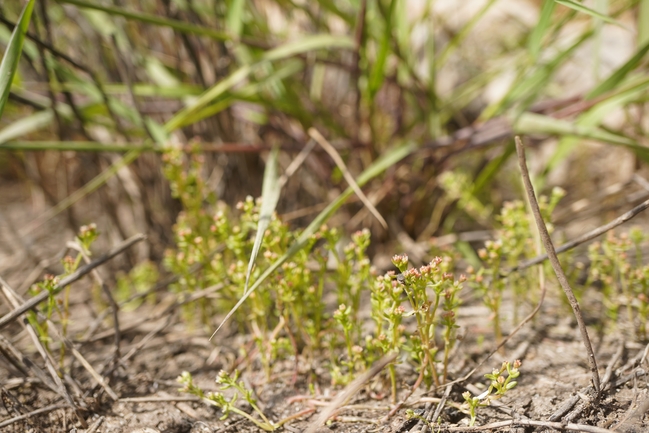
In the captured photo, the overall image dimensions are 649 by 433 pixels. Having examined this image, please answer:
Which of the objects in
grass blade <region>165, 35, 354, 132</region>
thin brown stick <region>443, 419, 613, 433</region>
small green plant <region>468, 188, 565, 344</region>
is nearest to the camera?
thin brown stick <region>443, 419, 613, 433</region>

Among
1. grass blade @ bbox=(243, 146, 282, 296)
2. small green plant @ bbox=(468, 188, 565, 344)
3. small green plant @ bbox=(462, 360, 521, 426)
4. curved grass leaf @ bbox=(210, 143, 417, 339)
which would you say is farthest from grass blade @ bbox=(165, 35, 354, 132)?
small green plant @ bbox=(462, 360, 521, 426)

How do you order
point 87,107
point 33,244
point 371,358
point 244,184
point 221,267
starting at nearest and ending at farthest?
point 371,358
point 221,267
point 87,107
point 244,184
point 33,244

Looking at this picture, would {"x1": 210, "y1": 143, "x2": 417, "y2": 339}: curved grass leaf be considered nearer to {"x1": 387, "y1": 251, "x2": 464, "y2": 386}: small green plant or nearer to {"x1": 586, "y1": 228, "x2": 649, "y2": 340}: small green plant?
{"x1": 387, "y1": 251, "x2": 464, "y2": 386}: small green plant

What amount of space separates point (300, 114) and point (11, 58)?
744 mm

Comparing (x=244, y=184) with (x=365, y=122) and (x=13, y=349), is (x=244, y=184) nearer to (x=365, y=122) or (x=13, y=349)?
(x=365, y=122)

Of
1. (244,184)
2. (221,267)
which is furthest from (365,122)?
(221,267)

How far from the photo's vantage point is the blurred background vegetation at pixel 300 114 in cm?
126

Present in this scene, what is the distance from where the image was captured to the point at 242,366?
1073 millimetres

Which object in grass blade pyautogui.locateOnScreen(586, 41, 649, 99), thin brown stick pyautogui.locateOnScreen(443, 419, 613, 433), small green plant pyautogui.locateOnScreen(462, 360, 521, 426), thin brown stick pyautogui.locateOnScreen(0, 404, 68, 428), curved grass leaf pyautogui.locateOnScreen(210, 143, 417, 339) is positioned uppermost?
grass blade pyautogui.locateOnScreen(586, 41, 649, 99)

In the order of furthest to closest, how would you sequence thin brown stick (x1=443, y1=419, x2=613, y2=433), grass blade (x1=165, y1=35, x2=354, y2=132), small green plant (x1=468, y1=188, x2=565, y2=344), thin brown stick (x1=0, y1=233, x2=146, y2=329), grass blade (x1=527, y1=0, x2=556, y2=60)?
grass blade (x1=165, y1=35, x2=354, y2=132) → grass blade (x1=527, y1=0, x2=556, y2=60) → small green plant (x1=468, y1=188, x2=565, y2=344) → thin brown stick (x1=0, y1=233, x2=146, y2=329) → thin brown stick (x1=443, y1=419, x2=613, y2=433)

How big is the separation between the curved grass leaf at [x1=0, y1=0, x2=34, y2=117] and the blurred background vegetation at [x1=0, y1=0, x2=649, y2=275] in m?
0.20

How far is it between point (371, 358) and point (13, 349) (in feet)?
2.20

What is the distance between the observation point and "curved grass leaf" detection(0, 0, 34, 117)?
0.83 m

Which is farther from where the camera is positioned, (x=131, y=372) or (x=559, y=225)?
(x=559, y=225)
